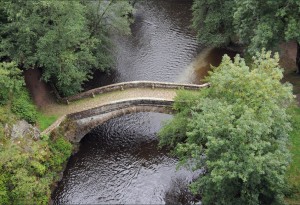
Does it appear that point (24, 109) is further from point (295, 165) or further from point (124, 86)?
point (295, 165)

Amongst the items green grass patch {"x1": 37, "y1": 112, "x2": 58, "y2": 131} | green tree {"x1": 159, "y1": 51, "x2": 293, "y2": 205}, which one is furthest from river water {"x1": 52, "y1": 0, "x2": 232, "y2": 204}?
green tree {"x1": 159, "y1": 51, "x2": 293, "y2": 205}

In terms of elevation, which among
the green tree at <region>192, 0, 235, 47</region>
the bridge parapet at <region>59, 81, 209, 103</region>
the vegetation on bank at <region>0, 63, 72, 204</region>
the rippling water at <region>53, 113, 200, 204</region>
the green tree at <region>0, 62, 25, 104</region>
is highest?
the green tree at <region>192, 0, 235, 47</region>

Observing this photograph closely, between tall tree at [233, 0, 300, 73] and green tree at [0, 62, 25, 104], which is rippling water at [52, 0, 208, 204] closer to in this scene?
green tree at [0, 62, 25, 104]

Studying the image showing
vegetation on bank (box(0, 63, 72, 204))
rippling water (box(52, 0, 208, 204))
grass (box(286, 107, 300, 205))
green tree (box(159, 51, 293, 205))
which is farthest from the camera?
rippling water (box(52, 0, 208, 204))

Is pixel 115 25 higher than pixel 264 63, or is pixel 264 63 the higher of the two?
pixel 115 25

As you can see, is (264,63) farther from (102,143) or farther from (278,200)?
(102,143)

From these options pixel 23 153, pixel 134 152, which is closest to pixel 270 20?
pixel 134 152

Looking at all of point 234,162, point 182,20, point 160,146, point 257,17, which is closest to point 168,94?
point 160,146
